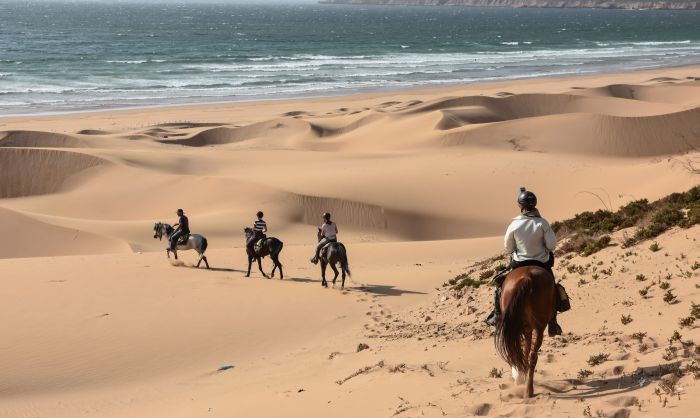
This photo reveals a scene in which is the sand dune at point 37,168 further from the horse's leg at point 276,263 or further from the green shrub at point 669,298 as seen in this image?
the green shrub at point 669,298

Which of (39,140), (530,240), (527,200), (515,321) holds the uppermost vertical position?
(39,140)

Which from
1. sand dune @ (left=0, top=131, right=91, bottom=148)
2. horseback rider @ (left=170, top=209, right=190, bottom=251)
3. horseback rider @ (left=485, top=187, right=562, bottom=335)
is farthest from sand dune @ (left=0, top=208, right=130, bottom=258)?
horseback rider @ (left=485, top=187, right=562, bottom=335)

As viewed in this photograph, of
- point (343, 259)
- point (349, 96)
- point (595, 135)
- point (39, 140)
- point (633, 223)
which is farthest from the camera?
point (349, 96)

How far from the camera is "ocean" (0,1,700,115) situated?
57594mm

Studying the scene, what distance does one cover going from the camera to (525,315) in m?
7.53

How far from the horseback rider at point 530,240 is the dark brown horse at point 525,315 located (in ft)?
0.57

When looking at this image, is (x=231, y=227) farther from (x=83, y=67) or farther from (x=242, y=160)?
(x=83, y=67)

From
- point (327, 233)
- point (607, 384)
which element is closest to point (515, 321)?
point (607, 384)

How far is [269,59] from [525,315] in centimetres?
7654

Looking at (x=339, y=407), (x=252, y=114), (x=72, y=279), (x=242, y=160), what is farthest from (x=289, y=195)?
(x=252, y=114)

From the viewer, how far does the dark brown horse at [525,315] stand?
7.50 meters

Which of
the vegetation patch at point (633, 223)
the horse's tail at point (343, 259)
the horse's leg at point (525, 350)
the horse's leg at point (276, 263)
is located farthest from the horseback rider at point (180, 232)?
the horse's leg at point (525, 350)

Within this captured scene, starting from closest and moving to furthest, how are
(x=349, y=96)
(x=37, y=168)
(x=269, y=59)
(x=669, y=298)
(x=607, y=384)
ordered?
1. (x=607, y=384)
2. (x=669, y=298)
3. (x=37, y=168)
4. (x=349, y=96)
5. (x=269, y=59)

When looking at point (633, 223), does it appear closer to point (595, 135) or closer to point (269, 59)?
point (595, 135)
